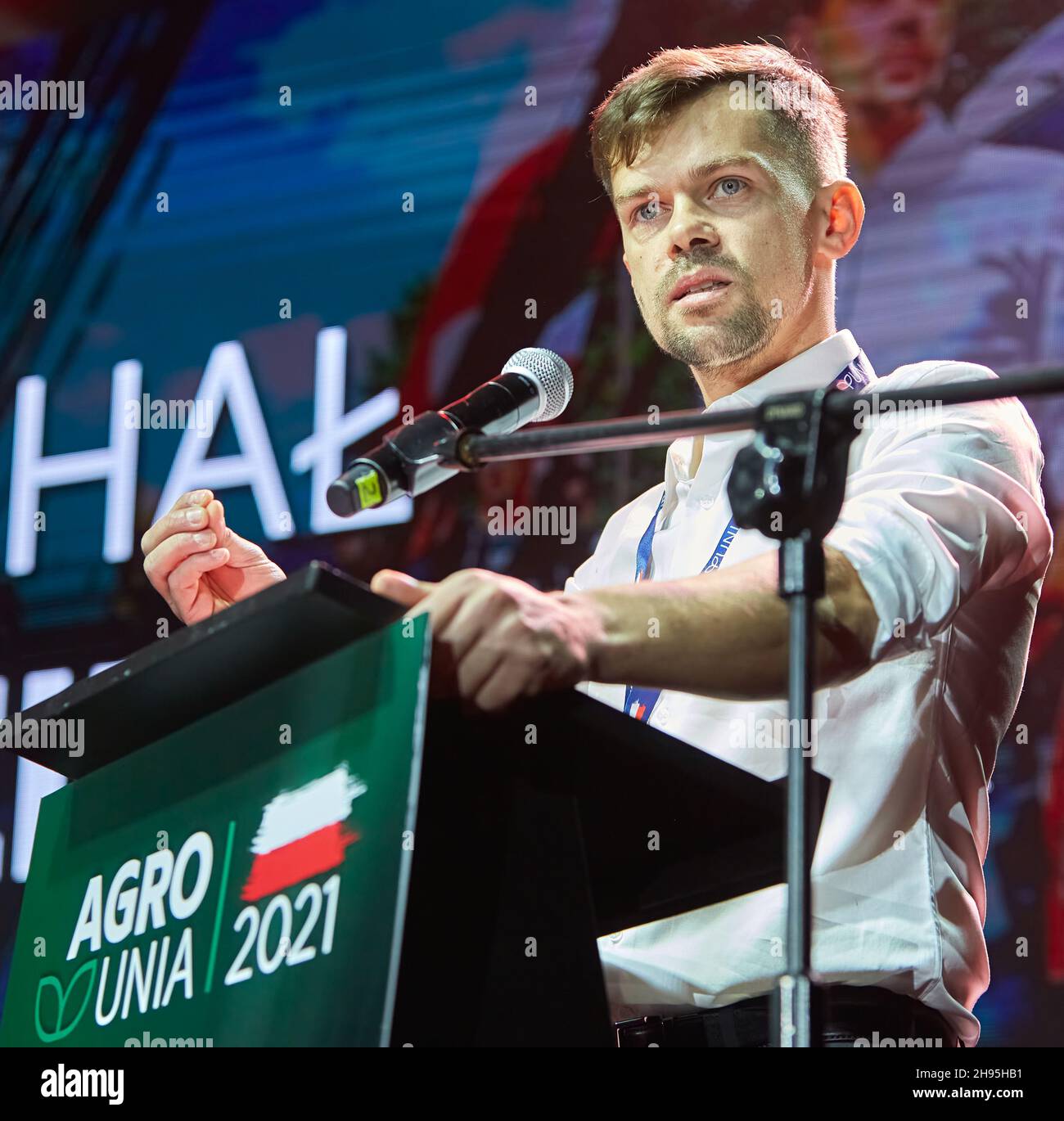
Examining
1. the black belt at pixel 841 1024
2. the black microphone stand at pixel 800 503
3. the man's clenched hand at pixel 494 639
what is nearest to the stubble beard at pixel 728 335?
the black microphone stand at pixel 800 503

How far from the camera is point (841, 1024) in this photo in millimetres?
1722

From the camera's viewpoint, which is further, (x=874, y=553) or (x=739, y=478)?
(x=874, y=553)

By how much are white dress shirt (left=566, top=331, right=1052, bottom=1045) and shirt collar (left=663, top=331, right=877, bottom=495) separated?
31cm

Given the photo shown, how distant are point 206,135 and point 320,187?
493mm

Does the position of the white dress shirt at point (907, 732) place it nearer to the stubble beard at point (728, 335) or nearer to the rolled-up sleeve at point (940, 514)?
the rolled-up sleeve at point (940, 514)

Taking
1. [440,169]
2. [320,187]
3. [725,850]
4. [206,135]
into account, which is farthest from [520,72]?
[725,850]

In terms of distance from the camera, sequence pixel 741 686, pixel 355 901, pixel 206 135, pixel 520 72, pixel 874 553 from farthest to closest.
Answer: pixel 206 135 → pixel 520 72 → pixel 874 553 → pixel 741 686 → pixel 355 901

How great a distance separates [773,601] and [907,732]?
50cm

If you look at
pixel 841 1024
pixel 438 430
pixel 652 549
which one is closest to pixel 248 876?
pixel 438 430

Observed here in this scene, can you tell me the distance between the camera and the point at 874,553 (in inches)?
65.0

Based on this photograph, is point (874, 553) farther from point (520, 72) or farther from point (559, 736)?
point (520, 72)

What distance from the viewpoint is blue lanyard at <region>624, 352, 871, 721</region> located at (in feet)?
6.88

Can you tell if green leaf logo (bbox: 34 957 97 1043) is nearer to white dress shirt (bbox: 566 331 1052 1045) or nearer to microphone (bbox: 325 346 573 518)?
microphone (bbox: 325 346 573 518)

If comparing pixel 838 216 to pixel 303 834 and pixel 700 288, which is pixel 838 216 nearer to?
pixel 700 288
